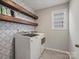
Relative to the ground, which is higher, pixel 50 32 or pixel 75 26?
pixel 75 26

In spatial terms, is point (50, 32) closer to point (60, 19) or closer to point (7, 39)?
point (60, 19)

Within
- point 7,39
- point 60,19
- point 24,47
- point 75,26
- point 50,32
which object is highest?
point 60,19

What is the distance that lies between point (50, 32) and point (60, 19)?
89cm

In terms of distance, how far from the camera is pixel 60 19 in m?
4.34

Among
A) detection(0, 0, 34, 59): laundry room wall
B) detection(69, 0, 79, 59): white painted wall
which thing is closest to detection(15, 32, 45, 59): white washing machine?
detection(0, 0, 34, 59): laundry room wall

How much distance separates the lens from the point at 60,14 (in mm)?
4336

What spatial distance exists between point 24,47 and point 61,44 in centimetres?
252

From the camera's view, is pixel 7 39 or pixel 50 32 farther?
pixel 50 32

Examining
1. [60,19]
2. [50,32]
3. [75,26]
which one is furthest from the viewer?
[50,32]

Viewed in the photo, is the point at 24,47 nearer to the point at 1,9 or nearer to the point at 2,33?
the point at 2,33

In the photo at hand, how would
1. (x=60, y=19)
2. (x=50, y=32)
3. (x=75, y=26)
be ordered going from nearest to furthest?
(x=75, y=26), (x=60, y=19), (x=50, y=32)

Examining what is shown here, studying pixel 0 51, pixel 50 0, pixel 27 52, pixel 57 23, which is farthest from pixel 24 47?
pixel 57 23


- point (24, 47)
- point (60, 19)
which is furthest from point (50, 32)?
point (24, 47)

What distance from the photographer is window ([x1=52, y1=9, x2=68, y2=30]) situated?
166 inches
